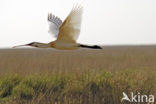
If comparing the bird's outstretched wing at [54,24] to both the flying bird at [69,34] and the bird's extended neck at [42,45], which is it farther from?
the bird's extended neck at [42,45]

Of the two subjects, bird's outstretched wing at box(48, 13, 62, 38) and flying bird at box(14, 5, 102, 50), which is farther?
bird's outstretched wing at box(48, 13, 62, 38)

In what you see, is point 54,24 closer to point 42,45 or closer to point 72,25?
point 72,25

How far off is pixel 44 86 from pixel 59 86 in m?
0.31

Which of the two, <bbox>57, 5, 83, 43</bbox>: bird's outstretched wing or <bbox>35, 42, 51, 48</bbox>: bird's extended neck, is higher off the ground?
<bbox>57, 5, 83, 43</bbox>: bird's outstretched wing

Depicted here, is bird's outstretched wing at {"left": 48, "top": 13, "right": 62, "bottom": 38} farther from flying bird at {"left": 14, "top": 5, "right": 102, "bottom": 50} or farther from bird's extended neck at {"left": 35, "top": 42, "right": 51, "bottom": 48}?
bird's extended neck at {"left": 35, "top": 42, "right": 51, "bottom": 48}

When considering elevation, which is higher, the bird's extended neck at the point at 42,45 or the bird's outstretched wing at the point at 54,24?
the bird's outstretched wing at the point at 54,24

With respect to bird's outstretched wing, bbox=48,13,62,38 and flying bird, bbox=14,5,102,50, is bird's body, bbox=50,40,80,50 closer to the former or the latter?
flying bird, bbox=14,5,102,50

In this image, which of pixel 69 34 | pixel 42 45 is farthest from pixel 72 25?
pixel 42 45

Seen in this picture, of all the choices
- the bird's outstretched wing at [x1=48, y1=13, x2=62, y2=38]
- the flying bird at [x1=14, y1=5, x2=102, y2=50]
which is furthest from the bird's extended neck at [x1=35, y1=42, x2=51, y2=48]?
the bird's outstretched wing at [x1=48, y1=13, x2=62, y2=38]

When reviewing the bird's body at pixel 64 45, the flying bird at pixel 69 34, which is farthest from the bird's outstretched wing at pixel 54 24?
the bird's body at pixel 64 45

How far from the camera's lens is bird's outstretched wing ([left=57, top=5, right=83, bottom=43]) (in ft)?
8.64

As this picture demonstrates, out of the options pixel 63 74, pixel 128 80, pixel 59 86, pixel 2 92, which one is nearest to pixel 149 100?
pixel 128 80

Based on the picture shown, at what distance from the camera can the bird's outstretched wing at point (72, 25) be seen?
2.63m

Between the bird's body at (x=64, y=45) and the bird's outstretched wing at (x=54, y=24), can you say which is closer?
the bird's body at (x=64, y=45)
